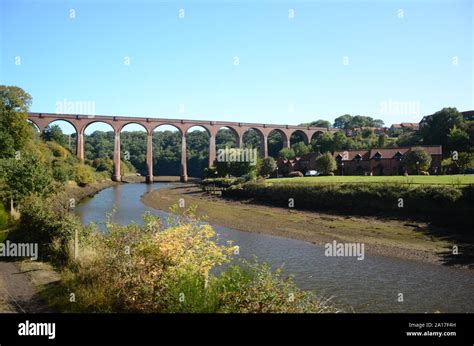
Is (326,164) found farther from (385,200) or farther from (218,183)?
(385,200)

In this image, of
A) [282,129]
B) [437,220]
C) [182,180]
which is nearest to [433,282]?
[437,220]

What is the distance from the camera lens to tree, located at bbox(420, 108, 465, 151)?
67062mm

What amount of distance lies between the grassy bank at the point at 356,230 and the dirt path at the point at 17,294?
7.01 metres

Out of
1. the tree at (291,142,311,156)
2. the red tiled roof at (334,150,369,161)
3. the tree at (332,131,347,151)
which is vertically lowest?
the red tiled roof at (334,150,369,161)

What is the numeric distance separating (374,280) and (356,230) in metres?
11.1

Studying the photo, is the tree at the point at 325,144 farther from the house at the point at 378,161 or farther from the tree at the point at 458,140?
the tree at the point at 458,140

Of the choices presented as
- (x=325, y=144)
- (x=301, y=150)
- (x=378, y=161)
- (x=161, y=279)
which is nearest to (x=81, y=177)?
(x=378, y=161)

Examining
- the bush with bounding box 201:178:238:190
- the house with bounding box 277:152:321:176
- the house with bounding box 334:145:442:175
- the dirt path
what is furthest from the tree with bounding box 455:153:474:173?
the dirt path

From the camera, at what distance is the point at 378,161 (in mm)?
63031

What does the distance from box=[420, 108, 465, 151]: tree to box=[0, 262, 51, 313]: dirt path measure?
69.0 metres

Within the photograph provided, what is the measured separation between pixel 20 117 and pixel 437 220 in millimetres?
43729

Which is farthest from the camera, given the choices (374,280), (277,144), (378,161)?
(277,144)

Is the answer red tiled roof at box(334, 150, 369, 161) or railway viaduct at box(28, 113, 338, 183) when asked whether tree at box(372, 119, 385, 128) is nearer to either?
railway viaduct at box(28, 113, 338, 183)

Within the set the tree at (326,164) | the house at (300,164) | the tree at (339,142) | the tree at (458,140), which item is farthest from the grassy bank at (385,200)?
the tree at (339,142)
